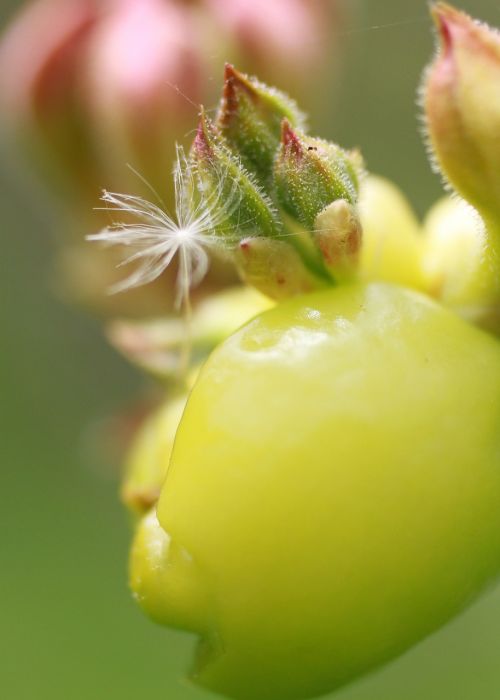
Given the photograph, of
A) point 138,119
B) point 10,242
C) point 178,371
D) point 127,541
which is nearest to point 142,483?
point 178,371

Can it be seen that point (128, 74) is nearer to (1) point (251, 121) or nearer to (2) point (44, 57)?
(2) point (44, 57)

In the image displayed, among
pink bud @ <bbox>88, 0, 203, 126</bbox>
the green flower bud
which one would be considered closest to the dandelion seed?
the green flower bud

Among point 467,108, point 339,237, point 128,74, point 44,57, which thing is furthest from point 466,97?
point 44,57

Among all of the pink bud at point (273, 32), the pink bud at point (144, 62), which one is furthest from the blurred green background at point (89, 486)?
the pink bud at point (144, 62)

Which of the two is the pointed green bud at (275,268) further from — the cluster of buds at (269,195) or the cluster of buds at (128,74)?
the cluster of buds at (128,74)

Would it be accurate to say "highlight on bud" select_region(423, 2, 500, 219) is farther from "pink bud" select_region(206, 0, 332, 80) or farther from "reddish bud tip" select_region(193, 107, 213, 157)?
"pink bud" select_region(206, 0, 332, 80)
